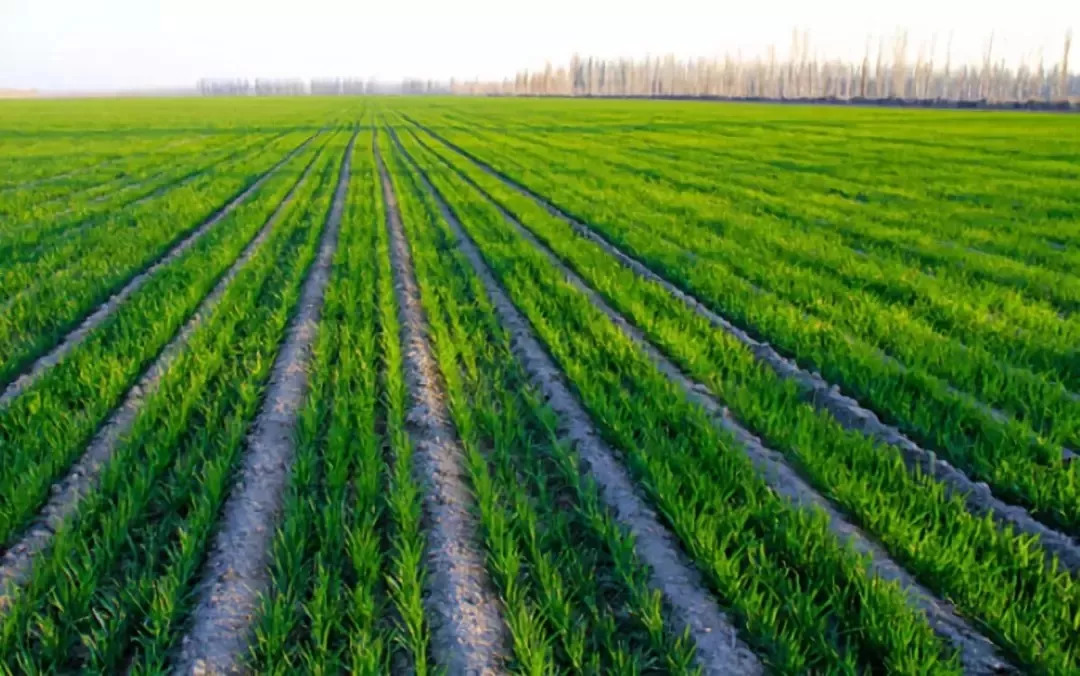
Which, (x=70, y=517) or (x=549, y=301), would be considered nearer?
(x=70, y=517)

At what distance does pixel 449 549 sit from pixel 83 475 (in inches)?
86.9

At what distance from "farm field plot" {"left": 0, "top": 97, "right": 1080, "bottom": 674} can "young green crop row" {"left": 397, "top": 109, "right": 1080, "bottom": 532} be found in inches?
1.1

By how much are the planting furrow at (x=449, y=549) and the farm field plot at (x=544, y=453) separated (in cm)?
2

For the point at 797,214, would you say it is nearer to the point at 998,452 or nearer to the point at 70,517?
the point at 998,452

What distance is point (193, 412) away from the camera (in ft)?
16.6

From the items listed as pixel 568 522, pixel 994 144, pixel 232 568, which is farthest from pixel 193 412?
pixel 994 144

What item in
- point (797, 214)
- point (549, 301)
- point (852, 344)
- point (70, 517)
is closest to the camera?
point (70, 517)

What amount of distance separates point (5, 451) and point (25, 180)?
18.0 m

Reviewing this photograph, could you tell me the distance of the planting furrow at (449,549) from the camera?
9.60ft

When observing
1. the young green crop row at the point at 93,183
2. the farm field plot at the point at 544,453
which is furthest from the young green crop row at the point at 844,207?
the young green crop row at the point at 93,183

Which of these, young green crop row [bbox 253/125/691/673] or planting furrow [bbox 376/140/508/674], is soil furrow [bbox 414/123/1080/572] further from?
planting furrow [bbox 376/140/508/674]

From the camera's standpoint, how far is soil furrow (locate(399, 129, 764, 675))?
288cm

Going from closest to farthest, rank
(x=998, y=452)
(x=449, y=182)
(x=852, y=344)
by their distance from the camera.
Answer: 1. (x=998, y=452)
2. (x=852, y=344)
3. (x=449, y=182)

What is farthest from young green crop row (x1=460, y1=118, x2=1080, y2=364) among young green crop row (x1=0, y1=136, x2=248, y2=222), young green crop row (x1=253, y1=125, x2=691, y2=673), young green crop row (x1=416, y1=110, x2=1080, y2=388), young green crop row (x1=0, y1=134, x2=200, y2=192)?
young green crop row (x1=0, y1=134, x2=200, y2=192)
